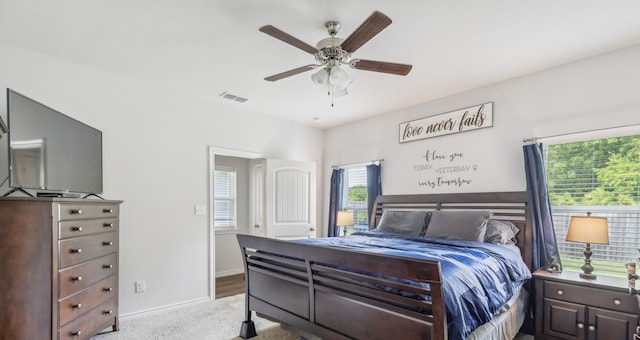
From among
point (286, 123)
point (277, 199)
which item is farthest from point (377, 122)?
point (277, 199)

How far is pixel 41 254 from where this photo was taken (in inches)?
83.0

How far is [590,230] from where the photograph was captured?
2475mm

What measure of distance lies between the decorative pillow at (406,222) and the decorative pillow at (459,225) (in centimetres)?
13

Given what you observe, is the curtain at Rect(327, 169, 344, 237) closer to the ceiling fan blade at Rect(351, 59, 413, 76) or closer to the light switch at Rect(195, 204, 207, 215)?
the light switch at Rect(195, 204, 207, 215)

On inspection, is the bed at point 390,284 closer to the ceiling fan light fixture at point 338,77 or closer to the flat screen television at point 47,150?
the ceiling fan light fixture at point 338,77

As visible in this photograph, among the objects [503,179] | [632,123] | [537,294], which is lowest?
[537,294]

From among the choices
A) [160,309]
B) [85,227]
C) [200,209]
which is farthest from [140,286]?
[85,227]

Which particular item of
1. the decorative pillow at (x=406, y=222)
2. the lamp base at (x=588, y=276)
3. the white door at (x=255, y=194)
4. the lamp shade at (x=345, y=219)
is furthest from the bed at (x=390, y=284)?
the white door at (x=255, y=194)

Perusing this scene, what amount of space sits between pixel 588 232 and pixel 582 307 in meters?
0.59

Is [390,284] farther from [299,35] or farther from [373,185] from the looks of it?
[373,185]

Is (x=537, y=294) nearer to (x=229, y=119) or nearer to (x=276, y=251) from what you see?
(x=276, y=251)

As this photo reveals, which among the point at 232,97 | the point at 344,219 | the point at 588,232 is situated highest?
the point at 232,97

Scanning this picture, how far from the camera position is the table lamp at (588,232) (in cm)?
243

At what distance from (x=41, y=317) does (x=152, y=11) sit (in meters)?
2.20
